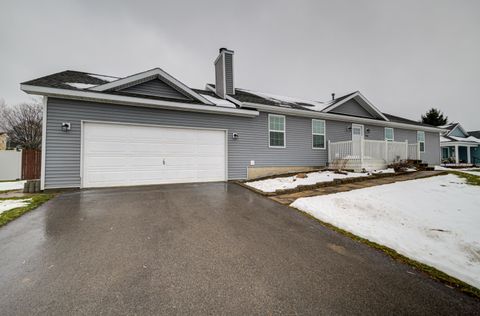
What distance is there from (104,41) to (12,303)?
57.9 ft

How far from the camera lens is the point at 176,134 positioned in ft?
25.0

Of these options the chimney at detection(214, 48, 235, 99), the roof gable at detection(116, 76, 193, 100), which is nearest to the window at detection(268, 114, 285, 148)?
the chimney at detection(214, 48, 235, 99)

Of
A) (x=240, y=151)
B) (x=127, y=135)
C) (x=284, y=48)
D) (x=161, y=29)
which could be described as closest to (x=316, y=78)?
(x=284, y=48)

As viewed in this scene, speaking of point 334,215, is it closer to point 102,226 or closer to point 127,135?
point 102,226

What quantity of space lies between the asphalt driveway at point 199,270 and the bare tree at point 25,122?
22990 millimetres

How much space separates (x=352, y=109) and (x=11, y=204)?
605 inches

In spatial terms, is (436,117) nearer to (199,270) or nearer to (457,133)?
(457,133)

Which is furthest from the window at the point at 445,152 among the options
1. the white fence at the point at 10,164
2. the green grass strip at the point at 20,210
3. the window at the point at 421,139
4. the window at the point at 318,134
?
the white fence at the point at 10,164

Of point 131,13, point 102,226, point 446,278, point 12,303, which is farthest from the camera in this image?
point 131,13

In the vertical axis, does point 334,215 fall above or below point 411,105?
below

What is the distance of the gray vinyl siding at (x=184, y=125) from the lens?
20.0ft

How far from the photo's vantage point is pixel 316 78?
76.8 feet

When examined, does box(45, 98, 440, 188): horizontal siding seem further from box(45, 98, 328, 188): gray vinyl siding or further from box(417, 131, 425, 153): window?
box(417, 131, 425, 153): window

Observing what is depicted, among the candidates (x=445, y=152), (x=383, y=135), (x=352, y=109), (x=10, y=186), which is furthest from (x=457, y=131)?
(x=10, y=186)
